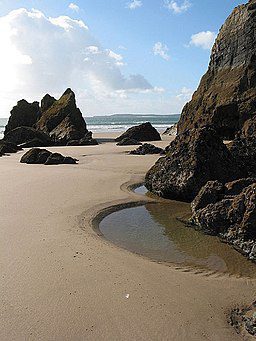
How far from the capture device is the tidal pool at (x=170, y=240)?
19.9 ft

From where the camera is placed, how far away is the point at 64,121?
3562cm

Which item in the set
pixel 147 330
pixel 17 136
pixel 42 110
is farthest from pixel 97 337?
pixel 42 110

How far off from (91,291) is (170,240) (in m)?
2.75

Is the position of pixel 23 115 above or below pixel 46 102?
below

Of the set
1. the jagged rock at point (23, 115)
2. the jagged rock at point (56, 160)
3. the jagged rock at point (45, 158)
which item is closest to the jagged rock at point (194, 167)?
the jagged rock at point (56, 160)

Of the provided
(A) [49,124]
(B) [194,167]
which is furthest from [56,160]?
(A) [49,124]

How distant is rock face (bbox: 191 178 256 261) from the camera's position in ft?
21.4

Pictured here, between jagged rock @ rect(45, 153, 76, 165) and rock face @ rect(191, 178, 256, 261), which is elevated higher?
rock face @ rect(191, 178, 256, 261)

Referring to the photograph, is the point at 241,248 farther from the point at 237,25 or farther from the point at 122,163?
the point at 237,25

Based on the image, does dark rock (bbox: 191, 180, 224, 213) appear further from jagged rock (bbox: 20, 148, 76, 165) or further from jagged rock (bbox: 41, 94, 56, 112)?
jagged rock (bbox: 41, 94, 56, 112)

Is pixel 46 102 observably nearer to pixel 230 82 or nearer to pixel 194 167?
pixel 230 82

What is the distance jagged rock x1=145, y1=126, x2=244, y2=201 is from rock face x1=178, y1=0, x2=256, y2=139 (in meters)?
9.19

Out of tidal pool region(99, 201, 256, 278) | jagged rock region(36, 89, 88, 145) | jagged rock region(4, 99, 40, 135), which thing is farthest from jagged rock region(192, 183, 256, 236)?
jagged rock region(4, 99, 40, 135)

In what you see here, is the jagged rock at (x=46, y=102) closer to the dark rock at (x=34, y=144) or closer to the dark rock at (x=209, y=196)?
the dark rock at (x=34, y=144)
